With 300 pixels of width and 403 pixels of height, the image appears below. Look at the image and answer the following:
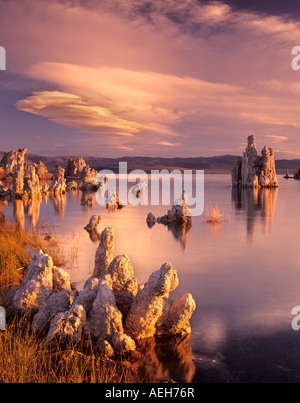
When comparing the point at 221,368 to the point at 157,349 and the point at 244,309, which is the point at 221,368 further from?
the point at 244,309

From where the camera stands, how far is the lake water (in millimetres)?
8008

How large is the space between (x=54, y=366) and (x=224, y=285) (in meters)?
8.05

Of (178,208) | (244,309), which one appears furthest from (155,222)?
(244,309)

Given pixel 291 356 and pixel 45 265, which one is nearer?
pixel 291 356

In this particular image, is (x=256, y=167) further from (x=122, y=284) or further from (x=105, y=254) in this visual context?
(x=122, y=284)

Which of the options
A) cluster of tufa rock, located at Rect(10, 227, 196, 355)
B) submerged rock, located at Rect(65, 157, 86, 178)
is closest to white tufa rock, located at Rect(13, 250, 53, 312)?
cluster of tufa rock, located at Rect(10, 227, 196, 355)

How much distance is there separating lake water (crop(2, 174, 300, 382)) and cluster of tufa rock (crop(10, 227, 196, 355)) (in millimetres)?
570

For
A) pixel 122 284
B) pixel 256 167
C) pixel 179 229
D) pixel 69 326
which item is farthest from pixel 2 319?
pixel 256 167

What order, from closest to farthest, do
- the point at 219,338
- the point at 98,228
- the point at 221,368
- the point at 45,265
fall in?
the point at 221,368
the point at 219,338
the point at 45,265
the point at 98,228

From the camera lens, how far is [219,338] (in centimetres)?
933

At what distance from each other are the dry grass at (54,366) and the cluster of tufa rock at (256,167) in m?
82.0

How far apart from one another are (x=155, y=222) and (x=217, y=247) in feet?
34.0

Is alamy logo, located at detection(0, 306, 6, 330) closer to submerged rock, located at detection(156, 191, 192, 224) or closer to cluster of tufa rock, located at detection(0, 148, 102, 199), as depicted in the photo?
submerged rock, located at detection(156, 191, 192, 224)

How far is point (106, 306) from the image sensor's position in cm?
845
